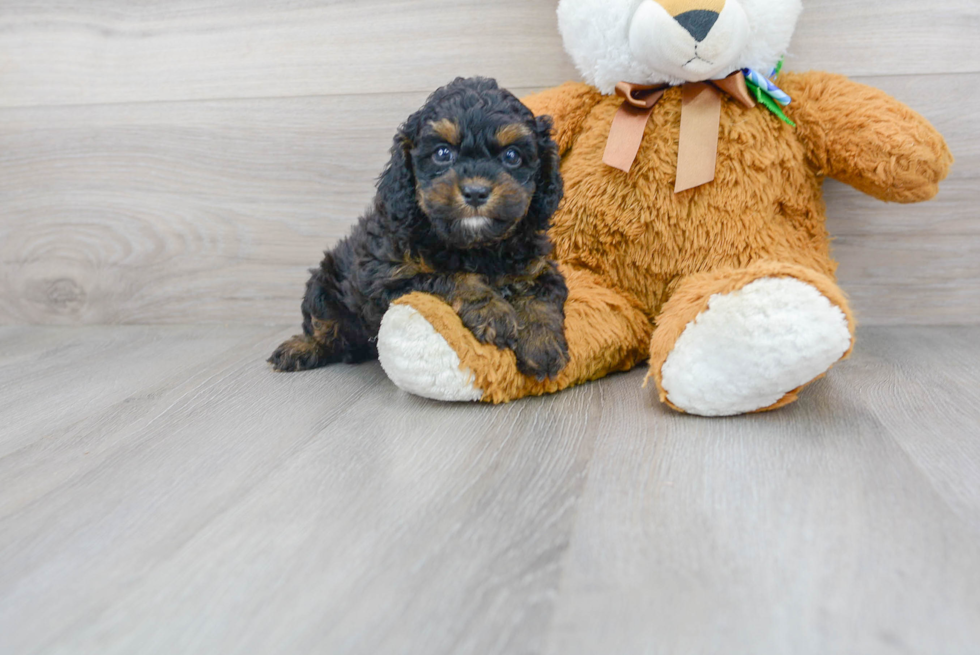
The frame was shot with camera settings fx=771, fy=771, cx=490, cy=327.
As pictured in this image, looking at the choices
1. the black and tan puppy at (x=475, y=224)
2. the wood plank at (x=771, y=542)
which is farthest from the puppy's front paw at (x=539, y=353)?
the wood plank at (x=771, y=542)

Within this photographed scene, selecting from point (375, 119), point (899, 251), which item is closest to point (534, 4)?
point (375, 119)

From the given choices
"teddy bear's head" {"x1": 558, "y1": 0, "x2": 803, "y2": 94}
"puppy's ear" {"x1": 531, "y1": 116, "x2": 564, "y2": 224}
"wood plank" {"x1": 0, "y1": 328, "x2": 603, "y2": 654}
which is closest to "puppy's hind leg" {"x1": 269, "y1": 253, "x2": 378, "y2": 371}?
"wood plank" {"x1": 0, "y1": 328, "x2": 603, "y2": 654}

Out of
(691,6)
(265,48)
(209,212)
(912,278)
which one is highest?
(691,6)

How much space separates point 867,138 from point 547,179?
67 cm

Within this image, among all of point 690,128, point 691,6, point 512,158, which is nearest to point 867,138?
point 690,128

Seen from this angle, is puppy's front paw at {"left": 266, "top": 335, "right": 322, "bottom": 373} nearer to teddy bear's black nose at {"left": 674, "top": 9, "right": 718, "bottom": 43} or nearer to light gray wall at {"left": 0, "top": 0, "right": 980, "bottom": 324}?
light gray wall at {"left": 0, "top": 0, "right": 980, "bottom": 324}

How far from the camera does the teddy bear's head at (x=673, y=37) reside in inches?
57.0

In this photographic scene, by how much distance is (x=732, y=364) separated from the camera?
1.25 meters

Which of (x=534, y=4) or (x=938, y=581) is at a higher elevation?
(x=534, y=4)

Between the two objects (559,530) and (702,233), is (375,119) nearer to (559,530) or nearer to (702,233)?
(702,233)

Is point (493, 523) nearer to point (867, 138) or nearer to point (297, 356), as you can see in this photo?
point (297, 356)

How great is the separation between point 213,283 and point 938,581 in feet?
6.42

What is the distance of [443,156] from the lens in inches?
53.1

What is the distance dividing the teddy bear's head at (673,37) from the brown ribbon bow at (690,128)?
1.2 inches
